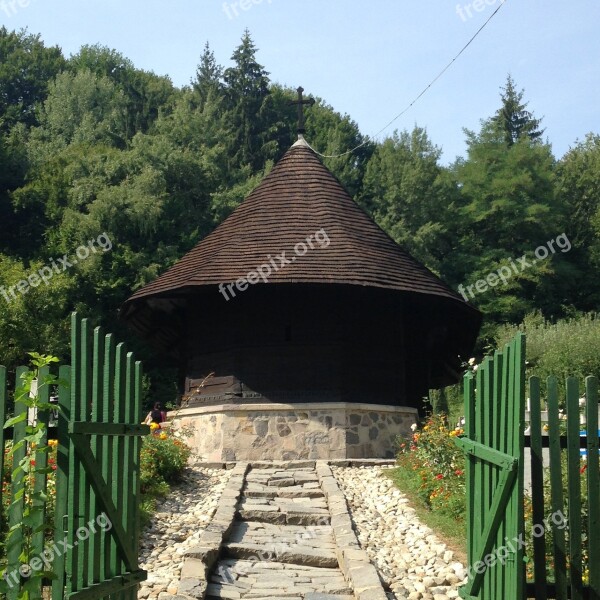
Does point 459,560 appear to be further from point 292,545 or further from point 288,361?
point 288,361

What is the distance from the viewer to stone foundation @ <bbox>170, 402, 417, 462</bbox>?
14.5 meters

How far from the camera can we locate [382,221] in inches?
1486

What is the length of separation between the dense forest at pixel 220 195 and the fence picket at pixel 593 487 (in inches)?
867

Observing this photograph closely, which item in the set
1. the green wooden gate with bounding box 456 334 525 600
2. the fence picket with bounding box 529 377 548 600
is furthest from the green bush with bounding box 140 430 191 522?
the fence picket with bounding box 529 377 548 600

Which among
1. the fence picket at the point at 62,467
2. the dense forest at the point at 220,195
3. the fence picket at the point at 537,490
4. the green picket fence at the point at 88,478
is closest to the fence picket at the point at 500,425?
the fence picket at the point at 537,490

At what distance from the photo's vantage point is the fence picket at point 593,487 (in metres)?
5.28

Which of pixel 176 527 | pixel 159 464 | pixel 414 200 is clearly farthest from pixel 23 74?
pixel 176 527

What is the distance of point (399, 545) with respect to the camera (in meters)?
8.79

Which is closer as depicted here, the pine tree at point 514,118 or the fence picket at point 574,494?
the fence picket at point 574,494
